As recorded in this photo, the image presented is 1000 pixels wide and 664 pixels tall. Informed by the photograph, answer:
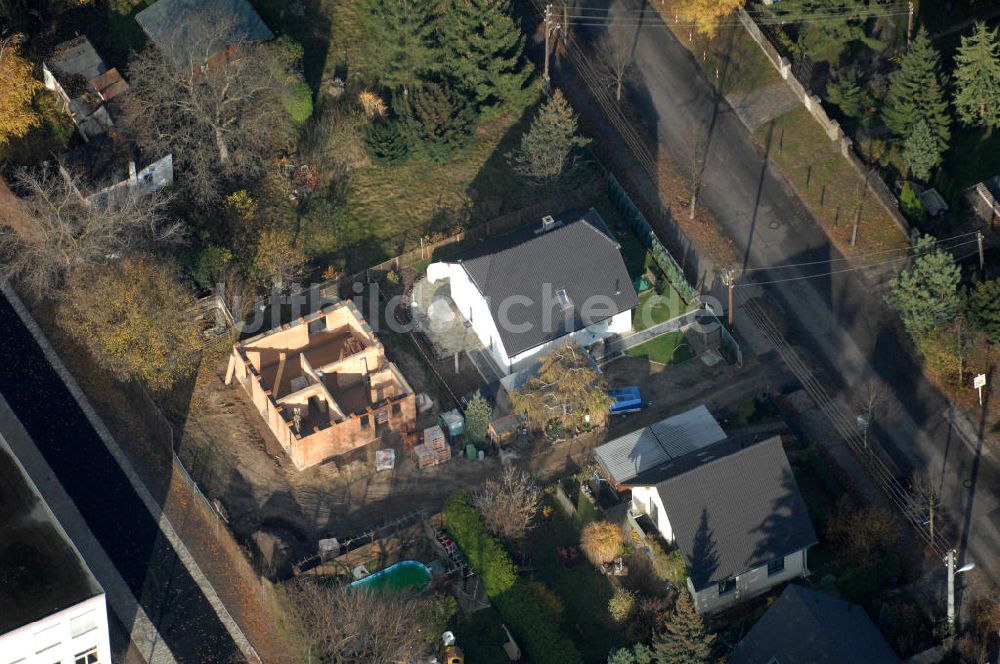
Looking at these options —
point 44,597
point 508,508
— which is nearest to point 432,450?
point 508,508

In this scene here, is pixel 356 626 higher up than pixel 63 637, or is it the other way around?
pixel 63 637

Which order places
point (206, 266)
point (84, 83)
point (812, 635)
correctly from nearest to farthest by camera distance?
point (812, 635) < point (206, 266) < point (84, 83)

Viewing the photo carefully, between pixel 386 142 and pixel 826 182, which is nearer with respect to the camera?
pixel 826 182

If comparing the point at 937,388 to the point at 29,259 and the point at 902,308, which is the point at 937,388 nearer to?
the point at 902,308

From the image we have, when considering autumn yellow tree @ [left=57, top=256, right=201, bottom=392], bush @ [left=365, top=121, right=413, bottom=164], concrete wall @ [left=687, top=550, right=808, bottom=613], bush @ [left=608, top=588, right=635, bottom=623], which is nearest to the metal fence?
bush @ [left=365, top=121, right=413, bottom=164]

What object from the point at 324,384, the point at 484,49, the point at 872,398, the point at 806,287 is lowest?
the point at 872,398

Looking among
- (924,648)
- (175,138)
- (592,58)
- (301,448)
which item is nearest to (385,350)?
(301,448)

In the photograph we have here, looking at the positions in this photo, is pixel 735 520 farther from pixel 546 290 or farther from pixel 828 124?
pixel 828 124
